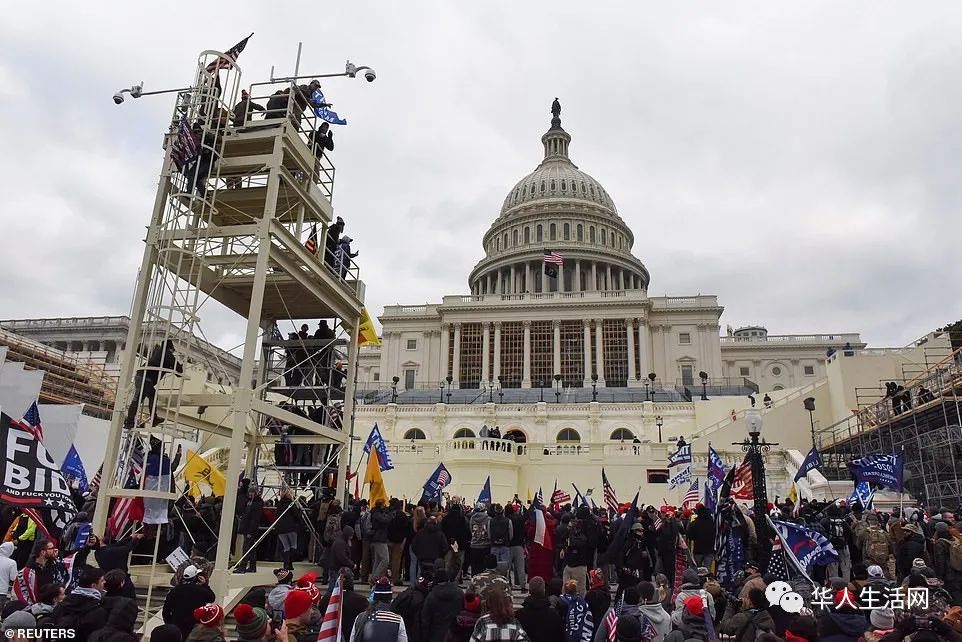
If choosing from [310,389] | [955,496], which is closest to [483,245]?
[955,496]

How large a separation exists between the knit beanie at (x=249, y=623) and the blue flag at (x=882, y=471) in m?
16.8

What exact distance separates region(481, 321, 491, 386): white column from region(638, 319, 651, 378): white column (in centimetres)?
1605

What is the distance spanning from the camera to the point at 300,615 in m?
6.35

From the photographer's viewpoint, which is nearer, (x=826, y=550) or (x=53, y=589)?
(x=53, y=589)

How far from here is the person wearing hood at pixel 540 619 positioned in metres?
7.44

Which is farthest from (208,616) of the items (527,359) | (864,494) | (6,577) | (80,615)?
(527,359)

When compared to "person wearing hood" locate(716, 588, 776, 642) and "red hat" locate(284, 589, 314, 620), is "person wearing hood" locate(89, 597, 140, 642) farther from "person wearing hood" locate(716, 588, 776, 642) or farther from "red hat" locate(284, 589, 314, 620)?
"person wearing hood" locate(716, 588, 776, 642)

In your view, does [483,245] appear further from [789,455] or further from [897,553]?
[897,553]

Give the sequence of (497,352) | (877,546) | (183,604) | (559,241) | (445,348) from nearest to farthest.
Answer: (183,604)
(877,546)
(497,352)
(445,348)
(559,241)

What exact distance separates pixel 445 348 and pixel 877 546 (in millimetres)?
65235

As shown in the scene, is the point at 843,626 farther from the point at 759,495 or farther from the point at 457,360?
the point at 457,360

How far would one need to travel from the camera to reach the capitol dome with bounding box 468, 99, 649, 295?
89.8 metres

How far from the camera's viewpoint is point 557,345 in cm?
7412

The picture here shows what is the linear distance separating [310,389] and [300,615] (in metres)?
10.2
